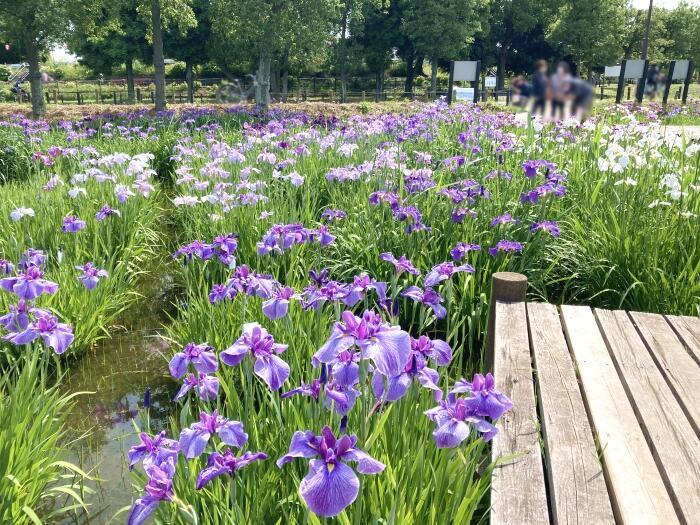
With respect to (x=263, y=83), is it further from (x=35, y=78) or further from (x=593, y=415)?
(x=593, y=415)

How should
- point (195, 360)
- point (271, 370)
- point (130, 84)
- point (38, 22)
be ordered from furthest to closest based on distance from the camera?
1. point (130, 84)
2. point (38, 22)
3. point (195, 360)
4. point (271, 370)

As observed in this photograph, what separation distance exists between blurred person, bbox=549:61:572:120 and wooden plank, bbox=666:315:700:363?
91.1 inches

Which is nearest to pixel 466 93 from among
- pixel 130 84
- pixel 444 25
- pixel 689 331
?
pixel 689 331

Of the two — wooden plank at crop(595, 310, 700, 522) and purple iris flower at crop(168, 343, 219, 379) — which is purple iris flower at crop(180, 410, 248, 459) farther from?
wooden plank at crop(595, 310, 700, 522)

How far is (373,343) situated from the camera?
1.14 meters

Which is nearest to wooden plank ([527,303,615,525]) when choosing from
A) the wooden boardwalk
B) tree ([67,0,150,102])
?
the wooden boardwalk

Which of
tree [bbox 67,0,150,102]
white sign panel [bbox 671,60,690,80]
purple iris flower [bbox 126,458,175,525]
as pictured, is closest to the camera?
purple iris flower [bbox 126,458,175,525]

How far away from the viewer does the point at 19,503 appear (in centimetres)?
189

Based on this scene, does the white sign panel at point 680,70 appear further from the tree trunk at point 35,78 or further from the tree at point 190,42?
the tree at point 190,42

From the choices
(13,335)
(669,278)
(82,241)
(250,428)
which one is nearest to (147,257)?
(82,241)

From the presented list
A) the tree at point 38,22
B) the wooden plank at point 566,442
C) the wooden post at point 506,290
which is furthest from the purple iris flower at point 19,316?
the tree at point 38,22

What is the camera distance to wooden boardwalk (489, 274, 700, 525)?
1568mm

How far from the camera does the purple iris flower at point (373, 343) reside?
1105mm

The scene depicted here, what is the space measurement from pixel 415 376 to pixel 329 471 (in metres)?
0.50
